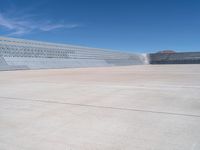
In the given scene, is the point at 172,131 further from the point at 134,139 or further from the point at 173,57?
the point at 173,57

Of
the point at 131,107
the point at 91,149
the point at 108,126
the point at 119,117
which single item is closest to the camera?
the point at 91,149

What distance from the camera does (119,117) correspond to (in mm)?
3156

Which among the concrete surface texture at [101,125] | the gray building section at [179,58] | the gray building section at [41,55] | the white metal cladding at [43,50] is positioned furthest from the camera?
the gray building section at [179,58]

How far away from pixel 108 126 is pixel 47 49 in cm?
4141

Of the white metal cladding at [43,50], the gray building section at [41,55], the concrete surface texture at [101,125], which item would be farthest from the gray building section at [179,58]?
the concrete surface texture at [101,125]

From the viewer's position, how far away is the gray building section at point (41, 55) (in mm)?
31603

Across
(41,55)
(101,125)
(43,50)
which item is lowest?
(101,125)

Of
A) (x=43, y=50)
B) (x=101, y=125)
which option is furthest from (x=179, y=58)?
(x=101, y=125)

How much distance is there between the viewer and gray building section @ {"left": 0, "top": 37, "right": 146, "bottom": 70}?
104 ft

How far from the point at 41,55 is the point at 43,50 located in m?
1.89

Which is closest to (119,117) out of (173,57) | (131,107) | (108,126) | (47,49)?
(108,126)

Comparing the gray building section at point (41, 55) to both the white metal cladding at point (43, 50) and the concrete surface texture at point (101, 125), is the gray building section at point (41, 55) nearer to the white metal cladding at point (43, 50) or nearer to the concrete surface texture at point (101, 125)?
the white metal cladding at point (43, 50)

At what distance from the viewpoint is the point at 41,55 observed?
39125 mm

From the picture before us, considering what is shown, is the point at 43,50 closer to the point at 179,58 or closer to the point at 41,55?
the point at 41,55
